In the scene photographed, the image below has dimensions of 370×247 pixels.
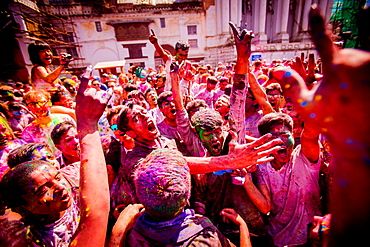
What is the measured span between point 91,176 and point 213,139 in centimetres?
117

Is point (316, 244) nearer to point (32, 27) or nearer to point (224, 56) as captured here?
point (32, 27)

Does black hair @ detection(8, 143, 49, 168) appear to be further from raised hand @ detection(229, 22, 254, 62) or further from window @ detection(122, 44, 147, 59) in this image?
window @ detection(122, 44, 147, 59)

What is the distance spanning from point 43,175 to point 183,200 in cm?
105

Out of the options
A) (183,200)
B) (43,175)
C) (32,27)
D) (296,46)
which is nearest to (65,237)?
(43,175)

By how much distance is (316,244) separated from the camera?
95cm

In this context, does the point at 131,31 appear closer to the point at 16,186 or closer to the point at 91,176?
the point at 16,186

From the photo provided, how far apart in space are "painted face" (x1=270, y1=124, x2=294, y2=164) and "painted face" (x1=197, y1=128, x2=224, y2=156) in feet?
1.73

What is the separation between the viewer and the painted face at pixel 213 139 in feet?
5.76

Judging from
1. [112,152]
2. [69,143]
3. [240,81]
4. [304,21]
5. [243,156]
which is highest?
[304,21]

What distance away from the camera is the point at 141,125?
1.82 metres

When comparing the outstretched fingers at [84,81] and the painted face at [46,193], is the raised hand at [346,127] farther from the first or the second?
the painted face at [46,193]

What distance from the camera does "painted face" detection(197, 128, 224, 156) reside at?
1756 millimetres

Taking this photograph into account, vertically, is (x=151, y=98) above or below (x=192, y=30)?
below

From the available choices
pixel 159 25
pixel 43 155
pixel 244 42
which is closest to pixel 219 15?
pixel 159 25
